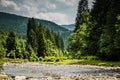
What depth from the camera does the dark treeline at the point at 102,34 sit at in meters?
61.4

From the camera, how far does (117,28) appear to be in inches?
2336

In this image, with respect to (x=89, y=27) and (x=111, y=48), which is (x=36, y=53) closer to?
(x=89, y=27)

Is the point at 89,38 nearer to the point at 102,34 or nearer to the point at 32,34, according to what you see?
the point at 102,34

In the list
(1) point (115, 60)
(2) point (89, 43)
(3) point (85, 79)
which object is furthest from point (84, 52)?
(3) point (85, 79)

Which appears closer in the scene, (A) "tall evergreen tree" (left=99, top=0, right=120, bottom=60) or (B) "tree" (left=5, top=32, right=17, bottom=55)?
(A) "tall evergreen tree" (left=99, top=0, right=120, bottom=60)

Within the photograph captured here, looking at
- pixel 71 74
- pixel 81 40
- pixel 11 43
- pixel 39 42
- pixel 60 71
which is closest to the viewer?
pixel 71 74

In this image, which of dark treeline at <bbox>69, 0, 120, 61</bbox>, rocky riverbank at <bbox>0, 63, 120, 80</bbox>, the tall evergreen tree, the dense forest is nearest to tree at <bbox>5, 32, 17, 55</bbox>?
the dense forest

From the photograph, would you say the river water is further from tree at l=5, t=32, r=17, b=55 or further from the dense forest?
tree at l=5, t=32, r=17, b=55

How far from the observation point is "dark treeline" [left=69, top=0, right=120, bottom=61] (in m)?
61.4

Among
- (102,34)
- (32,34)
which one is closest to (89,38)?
(102,34)

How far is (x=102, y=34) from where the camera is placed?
220ft

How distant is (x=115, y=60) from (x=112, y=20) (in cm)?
806

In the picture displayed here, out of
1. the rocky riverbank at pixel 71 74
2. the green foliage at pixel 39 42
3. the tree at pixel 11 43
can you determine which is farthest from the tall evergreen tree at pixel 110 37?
the tree at pixel 11 43

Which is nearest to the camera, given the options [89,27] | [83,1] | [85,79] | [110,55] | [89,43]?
[85,79]
